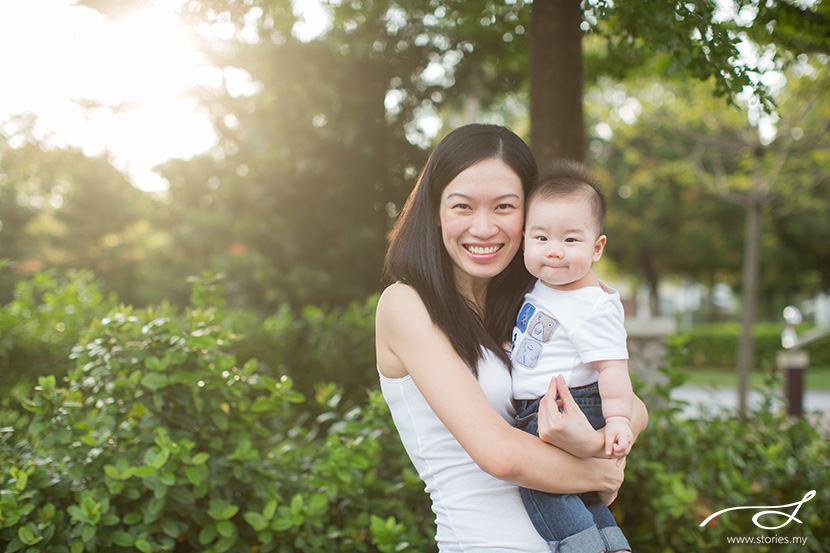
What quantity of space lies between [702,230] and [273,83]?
2115cm

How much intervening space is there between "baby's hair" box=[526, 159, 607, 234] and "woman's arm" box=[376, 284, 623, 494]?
1.65 feet

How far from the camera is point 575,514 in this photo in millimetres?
1575

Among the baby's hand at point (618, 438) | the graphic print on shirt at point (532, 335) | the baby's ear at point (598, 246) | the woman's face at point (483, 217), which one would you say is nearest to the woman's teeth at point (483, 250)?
the woman's face at point (483, 217)

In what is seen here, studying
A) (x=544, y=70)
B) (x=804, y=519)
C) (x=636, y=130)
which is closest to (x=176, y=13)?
(x=544, y=70)

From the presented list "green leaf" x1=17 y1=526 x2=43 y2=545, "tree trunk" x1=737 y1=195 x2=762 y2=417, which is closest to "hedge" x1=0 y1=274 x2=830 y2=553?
"green leaf" x1=17 y1=526 x2=43 y2=545

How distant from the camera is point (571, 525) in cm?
156

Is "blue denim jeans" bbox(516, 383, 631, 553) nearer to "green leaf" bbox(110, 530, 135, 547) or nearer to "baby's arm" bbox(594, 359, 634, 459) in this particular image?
"baby's arm" bbox(594, 359, 634, 459)

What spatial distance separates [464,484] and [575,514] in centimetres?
31

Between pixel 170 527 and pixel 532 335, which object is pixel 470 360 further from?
pixel 170 527

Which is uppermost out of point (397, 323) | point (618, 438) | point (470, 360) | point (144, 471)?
point (397, 323)

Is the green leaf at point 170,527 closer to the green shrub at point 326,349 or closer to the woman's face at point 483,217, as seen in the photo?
the woman's face at point 483,217

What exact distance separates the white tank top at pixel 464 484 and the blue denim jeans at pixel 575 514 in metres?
0.05

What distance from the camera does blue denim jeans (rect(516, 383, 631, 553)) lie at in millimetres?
1566

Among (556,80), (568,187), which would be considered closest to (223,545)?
(568,187)
